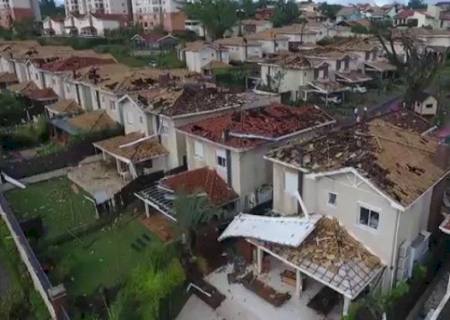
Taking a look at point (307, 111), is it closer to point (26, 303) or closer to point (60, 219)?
point (60, 219)

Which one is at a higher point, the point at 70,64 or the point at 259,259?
the point at 70,64

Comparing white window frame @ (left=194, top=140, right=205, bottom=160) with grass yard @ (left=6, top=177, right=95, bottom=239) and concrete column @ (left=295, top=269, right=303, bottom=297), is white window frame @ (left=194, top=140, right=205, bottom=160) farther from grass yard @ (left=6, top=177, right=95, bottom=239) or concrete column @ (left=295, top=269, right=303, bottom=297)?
concrete column @ (left=295, top=269, right=303, bottom=297)

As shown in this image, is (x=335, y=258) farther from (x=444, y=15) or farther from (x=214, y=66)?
(x=444, y=15)

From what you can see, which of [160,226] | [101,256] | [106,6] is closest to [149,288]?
[101,256]

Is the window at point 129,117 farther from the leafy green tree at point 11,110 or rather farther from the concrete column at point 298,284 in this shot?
the concrete column at point 298,284

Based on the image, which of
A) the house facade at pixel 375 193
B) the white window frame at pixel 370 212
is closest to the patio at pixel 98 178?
the house facade at pixel 375 193

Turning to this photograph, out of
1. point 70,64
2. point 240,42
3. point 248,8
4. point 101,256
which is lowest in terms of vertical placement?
point 101,256
